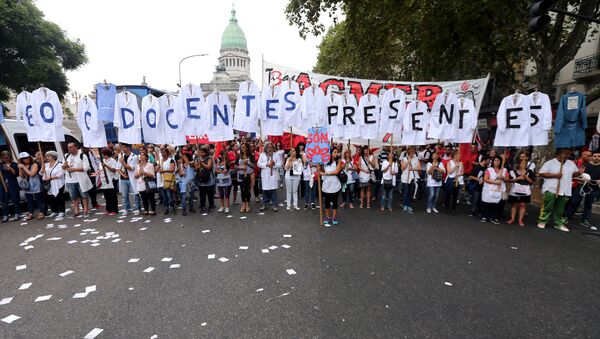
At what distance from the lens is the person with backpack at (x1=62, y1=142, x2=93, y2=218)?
7.27m

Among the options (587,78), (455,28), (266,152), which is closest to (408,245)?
(266,152)

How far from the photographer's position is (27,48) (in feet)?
60.5

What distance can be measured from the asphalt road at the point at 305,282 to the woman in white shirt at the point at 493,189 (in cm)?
71

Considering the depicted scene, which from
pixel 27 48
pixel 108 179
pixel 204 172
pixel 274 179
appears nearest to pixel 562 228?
pixel 274 179

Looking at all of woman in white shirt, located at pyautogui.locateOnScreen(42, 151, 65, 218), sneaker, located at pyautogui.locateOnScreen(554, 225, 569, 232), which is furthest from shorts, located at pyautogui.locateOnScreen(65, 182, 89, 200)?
sneaker, located at pyautogui.locateOnScreen(554, 225, 569, 232)

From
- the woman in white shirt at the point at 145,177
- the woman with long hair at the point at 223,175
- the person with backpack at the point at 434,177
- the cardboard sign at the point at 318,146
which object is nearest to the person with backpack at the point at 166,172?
the woman in white shirt at the point at 145,177

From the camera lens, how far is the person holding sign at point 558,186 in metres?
6.22

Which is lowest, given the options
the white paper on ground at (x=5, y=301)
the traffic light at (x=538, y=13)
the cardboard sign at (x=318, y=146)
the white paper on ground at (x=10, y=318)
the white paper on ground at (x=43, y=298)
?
the white paper on ground at (x=10, y=318)

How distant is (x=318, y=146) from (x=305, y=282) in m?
3.29

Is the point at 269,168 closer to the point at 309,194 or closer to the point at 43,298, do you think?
the point at 309,194

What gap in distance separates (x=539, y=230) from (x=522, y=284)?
3171mm

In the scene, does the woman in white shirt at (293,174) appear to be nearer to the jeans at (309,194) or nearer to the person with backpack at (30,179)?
the jeans at (309,194)

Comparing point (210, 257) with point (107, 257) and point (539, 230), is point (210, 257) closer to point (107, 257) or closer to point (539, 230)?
point (107, 257)

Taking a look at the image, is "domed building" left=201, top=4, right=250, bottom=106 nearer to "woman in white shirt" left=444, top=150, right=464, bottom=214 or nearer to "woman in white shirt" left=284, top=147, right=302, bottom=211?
"woman in white shirt" left=284, top=147, right=302, bottom=211
